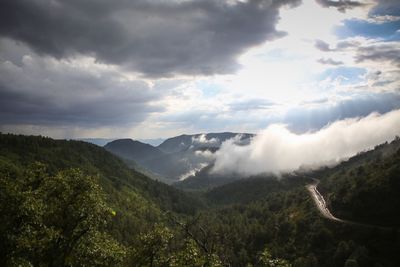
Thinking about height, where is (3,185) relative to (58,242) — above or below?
above

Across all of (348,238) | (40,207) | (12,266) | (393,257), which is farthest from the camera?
(348,238)

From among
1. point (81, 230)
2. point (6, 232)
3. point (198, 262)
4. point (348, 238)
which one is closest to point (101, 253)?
point (81, 230)

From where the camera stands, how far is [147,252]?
123 ft

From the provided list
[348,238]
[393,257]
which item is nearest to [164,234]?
[393,257]

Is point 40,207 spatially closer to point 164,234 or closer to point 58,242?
point 58,242

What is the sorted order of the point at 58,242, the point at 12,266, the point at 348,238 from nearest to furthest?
1. the point at 12,266
2. the point at 58,242
3. the point at 348,238

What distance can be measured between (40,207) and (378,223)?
217 meters

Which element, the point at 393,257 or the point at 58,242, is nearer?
the point at 58,242

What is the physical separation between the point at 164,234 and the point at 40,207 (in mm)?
13729

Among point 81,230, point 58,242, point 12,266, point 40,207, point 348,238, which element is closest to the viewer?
point 12,266

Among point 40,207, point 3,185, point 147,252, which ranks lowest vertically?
point 147,252

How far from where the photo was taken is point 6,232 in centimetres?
3084

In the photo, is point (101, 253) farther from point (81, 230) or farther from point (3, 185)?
point (3, 185)

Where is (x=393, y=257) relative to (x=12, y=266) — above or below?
below
